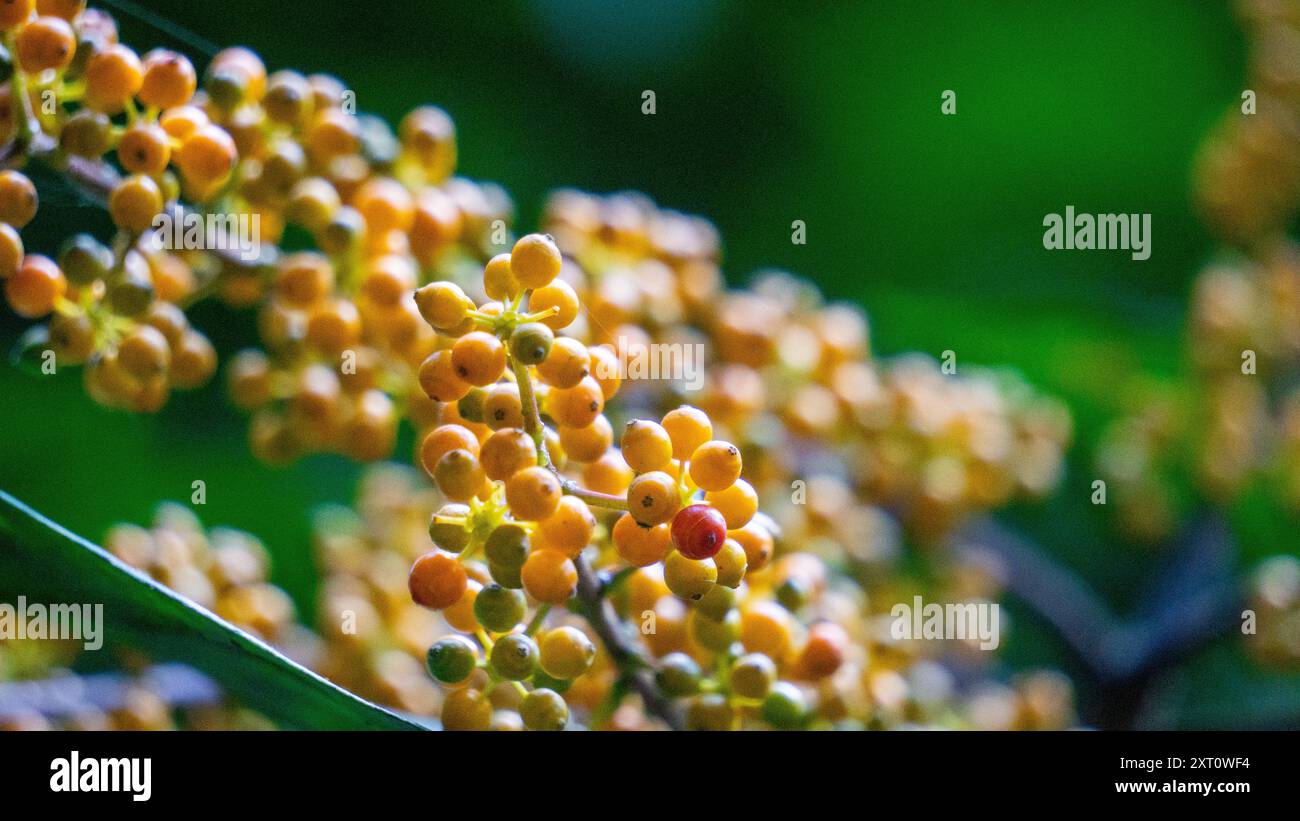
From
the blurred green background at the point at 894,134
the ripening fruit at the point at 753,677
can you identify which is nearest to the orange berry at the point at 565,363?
the ripening fruit at the point at 753,677

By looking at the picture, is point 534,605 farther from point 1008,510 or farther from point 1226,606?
point 1008,510

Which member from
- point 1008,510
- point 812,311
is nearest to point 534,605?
point 812,311

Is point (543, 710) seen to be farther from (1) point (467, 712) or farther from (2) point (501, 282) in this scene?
(2) point (501, 282)

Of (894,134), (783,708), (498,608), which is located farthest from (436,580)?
(894,134)

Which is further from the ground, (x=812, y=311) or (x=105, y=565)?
(x=812, y=311)

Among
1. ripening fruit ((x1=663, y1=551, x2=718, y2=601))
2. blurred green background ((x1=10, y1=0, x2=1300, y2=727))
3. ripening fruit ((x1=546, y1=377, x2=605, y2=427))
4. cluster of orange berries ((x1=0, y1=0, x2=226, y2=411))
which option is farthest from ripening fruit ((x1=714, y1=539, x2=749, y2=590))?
blurred green background ((x1=10, y1=0, x2=1300, y2=727))

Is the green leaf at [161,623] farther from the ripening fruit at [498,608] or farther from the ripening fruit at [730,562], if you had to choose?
the ripening fruit at [730,562]

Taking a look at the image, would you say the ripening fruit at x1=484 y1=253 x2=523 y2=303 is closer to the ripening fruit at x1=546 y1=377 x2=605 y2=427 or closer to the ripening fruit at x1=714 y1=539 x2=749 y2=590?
the ripening fruit at x1=546 y1=377 x2=605 y2=427
